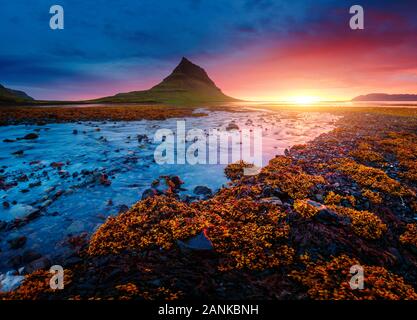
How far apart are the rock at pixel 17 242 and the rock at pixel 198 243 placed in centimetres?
448

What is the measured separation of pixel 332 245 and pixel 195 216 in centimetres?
396

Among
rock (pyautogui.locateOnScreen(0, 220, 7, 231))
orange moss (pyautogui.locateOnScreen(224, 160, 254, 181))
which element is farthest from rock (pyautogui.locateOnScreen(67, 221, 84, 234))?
orange moss (pyautogui.locateOnScreen(224, 160, 254, 181))

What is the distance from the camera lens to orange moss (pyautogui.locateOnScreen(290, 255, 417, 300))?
4426 mm

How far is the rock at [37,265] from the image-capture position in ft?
17.9

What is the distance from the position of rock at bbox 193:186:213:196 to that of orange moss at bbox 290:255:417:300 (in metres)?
5.20

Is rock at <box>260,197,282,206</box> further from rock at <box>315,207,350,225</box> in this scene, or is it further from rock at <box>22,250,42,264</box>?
rock at <box>22,250,42,264</box>

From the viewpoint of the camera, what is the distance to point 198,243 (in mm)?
6020

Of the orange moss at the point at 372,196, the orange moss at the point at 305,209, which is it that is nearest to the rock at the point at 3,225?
the orange moss at the point at 305,209

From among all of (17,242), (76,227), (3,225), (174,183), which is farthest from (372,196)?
(3,225)

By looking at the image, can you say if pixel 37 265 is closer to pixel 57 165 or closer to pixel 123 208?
pixel 123 208

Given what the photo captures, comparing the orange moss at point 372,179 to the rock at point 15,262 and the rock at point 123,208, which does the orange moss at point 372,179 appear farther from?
the rock at point 15,262

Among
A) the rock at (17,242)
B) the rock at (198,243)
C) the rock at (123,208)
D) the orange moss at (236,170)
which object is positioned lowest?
the rock at (17,242)

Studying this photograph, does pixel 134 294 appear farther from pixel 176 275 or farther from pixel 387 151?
pixel 387 151

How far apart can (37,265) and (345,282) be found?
708cm
